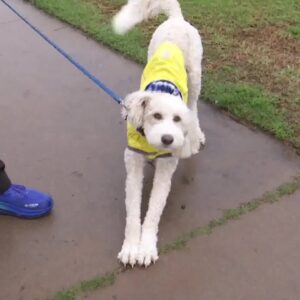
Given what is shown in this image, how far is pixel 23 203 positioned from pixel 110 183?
0.62m

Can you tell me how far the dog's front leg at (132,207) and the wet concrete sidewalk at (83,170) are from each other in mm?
92

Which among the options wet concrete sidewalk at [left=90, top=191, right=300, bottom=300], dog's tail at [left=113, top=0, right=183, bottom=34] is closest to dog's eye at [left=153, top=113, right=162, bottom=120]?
wet concrete sidewalk at [left=90, top=191, right=300, bottom=300]

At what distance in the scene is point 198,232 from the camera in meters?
3.16

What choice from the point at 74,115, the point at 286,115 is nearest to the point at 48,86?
the point at 74,115

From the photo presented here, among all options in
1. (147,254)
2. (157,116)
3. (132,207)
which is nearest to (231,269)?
(147,254)

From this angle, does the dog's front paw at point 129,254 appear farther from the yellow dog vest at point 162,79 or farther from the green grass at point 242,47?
the green grass at point 242,47

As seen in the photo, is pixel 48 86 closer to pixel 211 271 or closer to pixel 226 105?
pixel 226 105

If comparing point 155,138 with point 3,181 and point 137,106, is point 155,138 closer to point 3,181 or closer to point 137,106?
point 137,106

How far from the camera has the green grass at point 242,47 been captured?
4297mm

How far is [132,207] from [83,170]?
67 cm

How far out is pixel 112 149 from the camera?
393cm

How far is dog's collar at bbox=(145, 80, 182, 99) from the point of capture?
323 centimetres

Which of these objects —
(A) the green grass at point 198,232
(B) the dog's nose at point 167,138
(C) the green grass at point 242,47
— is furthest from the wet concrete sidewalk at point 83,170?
(B) the dog's nose at point 167,138

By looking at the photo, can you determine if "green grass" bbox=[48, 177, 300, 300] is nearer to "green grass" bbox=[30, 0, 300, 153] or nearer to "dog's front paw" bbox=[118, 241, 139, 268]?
"dog's front paw" bbox=[118, 241, 139, 268]
